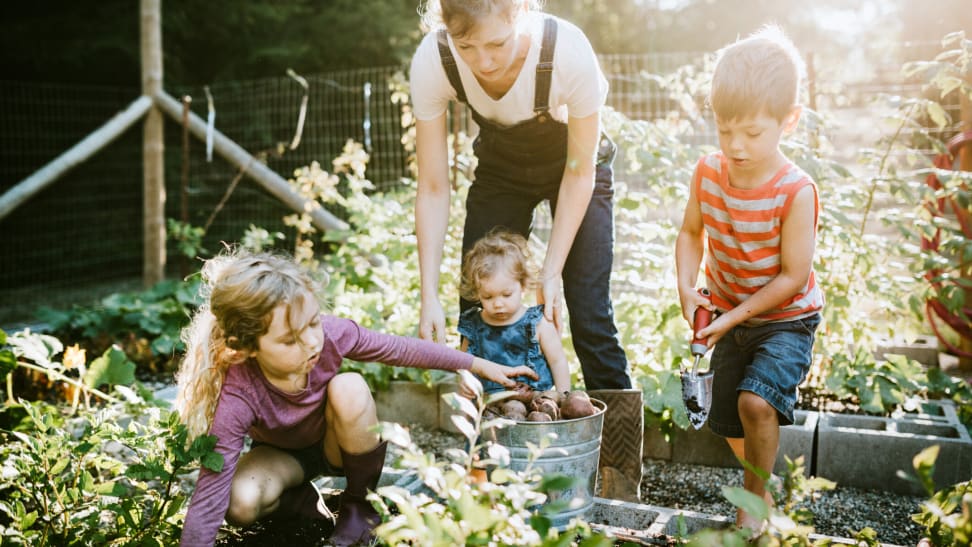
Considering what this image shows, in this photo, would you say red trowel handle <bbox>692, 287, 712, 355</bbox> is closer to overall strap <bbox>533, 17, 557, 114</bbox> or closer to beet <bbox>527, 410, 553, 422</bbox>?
beet <bbox>527, 410, 553, 422</bbox>

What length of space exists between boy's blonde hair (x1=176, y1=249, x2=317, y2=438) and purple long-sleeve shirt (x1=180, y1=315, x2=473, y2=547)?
0.06 m

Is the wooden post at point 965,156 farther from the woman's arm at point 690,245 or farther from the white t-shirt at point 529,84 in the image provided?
the white t-shirt at point 529,84

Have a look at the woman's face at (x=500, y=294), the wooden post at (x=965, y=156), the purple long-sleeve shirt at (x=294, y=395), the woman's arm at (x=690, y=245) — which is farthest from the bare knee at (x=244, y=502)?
the wooden post at (x=965, y=156)

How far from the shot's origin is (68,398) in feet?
11.0

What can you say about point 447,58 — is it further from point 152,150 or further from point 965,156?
point 152,150

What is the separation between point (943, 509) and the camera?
145 cm

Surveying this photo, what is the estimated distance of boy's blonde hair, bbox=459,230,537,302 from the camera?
2.33 m

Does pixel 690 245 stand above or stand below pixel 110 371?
above

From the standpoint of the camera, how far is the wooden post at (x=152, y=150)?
5.89 m

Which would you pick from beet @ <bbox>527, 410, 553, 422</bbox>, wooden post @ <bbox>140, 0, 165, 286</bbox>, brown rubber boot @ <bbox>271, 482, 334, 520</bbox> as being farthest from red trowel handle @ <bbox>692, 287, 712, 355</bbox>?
wooden post @ <bbox>140, 0, 165, 286</bbox>

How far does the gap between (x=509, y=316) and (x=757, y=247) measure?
2.47ft

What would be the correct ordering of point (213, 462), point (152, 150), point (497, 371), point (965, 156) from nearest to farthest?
point (213, 462), point (497, 371), point (965, 156), point (152, 150)

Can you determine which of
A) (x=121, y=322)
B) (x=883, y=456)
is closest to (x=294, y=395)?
(x=883, y=456)

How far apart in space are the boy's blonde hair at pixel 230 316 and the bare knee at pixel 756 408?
41.7 inches
